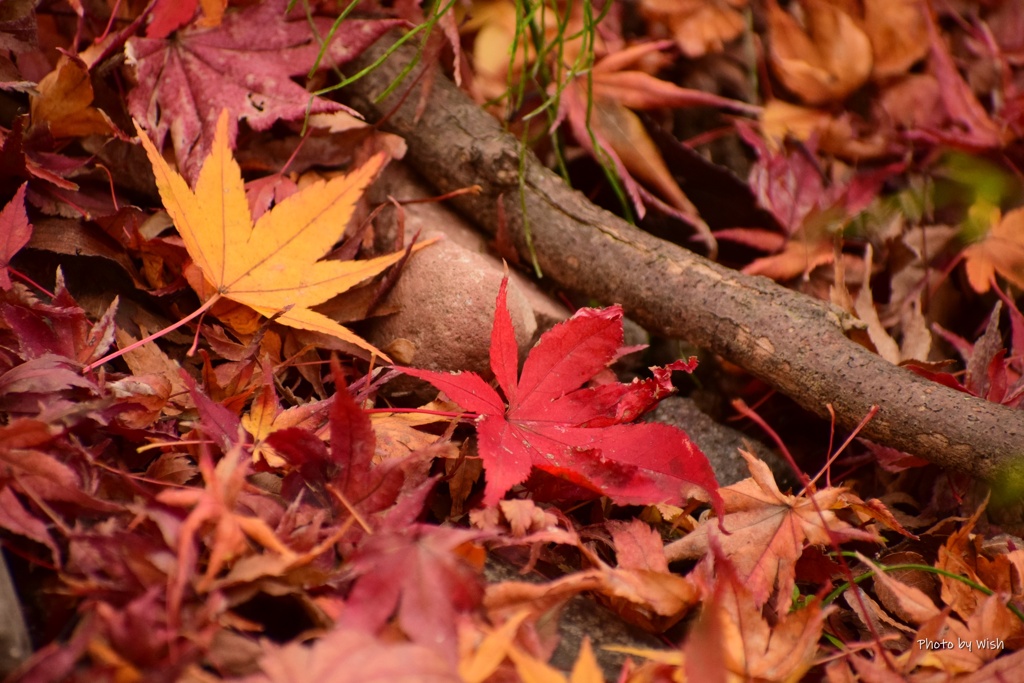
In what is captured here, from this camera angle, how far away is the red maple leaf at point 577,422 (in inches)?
29.5

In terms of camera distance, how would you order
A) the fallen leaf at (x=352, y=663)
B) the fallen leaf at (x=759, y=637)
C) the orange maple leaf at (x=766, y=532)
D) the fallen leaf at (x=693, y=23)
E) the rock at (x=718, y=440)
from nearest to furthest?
the fallen leaf at (x=352, y=663) < the fallen leaf at (x=759, y=637) < the orange maple leaf at (x=766, y=532) < the rock at (x=718, y=440) < the fallen leaf at (x=693, y=23)

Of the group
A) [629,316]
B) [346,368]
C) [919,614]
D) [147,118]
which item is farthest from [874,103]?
[147,118]

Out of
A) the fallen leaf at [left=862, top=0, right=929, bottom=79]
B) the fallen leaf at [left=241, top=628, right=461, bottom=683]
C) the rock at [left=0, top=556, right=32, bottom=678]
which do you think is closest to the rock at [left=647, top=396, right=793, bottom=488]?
the fallen leaf at [left=241, top=628, right=461, bottom=683]

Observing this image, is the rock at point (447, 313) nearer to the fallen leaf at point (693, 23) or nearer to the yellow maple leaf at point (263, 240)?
the yellow maple leaf at point (263, 240)

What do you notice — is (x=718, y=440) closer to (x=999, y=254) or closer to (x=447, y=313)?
(x=447, y=313)

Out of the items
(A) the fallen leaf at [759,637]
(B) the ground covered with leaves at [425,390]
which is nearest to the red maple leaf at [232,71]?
(B) the ground covered with leaves at [425,390]

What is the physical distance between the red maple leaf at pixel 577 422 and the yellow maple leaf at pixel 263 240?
150 mm

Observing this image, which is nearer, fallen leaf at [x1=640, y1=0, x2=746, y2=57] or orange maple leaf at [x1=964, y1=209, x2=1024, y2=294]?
orange maple leaf at [x1=964, y1=209, x2=1024, y2=294]

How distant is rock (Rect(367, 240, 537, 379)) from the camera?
953 millimetres

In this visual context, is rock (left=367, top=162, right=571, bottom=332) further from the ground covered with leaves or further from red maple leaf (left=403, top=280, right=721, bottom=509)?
red maple leaf (left=403, top=280, right=721, bottom=509)

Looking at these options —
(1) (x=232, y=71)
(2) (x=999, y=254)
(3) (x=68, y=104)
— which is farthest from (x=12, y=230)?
(2) (x=999, y=254)

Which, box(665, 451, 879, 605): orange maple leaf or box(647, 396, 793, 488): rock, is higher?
box(665, 451, 879, 605): orange maple leaf

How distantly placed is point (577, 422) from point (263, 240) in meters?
0.43

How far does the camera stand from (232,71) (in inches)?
39.4
